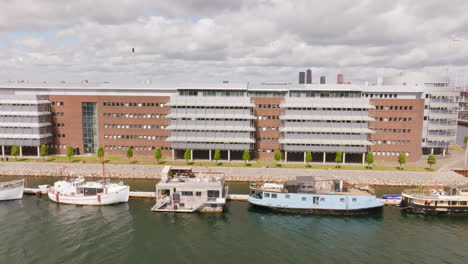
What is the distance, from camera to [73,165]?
80.6 metres

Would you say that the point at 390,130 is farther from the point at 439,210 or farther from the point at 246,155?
the point at 246,155

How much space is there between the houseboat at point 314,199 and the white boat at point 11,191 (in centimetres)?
4369

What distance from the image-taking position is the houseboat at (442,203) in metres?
54.9

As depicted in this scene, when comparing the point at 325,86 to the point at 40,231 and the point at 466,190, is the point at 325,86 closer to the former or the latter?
the point at 466,190

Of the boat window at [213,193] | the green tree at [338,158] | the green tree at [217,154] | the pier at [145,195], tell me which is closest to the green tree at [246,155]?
the green tree at [217,154]

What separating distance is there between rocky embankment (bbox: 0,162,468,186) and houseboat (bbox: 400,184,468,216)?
50.7ft

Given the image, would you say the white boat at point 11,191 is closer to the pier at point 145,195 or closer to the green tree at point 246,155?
the pier at point 145,195

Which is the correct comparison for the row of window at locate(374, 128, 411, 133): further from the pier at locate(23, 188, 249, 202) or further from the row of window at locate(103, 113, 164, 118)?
the row of window at locate(103, 113, 164, 118)

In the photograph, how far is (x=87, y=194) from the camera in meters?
58.8

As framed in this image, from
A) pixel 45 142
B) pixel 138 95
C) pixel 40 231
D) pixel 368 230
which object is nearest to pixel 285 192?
pixel 368 230

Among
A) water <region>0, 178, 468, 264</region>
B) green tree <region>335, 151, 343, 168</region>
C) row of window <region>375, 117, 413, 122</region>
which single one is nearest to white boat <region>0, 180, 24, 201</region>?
water <region>0, 178, 468, 264</region>

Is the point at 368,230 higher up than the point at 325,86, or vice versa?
the point at 325,86

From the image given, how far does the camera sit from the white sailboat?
57.9 m

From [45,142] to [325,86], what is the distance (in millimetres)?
79238
